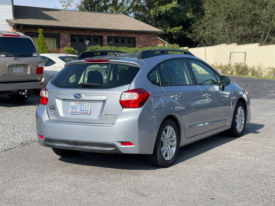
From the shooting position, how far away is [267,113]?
34.9ft

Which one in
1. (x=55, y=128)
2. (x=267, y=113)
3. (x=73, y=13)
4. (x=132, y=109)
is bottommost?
(x=267, y=113)

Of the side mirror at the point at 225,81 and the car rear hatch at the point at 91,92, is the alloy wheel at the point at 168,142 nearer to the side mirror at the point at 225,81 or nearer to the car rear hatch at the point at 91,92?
the car rear hatch at the point at 91,92

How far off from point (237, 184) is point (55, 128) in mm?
2596

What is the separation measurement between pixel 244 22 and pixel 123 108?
33686mm

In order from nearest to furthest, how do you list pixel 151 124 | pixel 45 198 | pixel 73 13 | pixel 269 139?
pixel 45 198 → pixel 151 124 → pixel 269 139 → pixel 73 13

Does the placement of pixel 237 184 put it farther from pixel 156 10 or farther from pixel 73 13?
pixel 156 10

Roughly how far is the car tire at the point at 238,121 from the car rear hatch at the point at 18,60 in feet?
21.9

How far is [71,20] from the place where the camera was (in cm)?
3020

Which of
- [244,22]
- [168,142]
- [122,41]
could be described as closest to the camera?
[168,142]

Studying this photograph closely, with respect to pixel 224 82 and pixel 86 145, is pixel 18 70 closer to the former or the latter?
pixel 224 82

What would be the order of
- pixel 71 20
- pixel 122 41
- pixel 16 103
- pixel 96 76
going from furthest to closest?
pixel 122 41 < pixel 71 20 < pixel 16 103 < pixel 96 76

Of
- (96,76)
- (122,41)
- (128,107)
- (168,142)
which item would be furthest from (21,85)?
(122,41)

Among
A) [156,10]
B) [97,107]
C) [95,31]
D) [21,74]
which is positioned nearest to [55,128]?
[97,107]

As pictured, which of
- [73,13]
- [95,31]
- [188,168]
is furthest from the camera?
[73,13]
